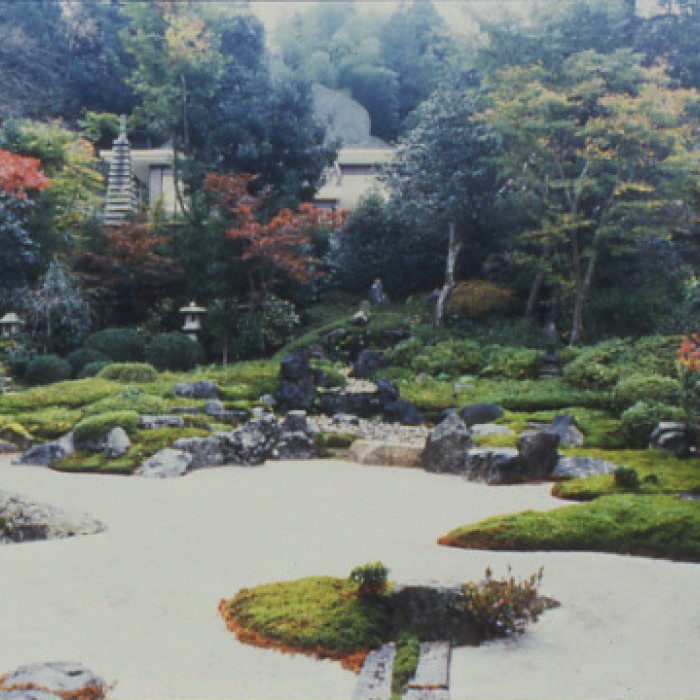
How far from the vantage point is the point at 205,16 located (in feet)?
84.5

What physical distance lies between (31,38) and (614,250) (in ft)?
80.1

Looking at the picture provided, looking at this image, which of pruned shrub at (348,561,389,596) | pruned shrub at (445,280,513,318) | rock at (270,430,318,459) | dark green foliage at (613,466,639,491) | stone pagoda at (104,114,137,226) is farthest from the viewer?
stone pagoda at (104,114,137,226)

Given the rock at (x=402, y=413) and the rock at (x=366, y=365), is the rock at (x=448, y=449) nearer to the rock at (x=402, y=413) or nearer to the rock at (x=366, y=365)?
the rock at (x=402, y=413)

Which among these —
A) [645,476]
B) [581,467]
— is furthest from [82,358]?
[645,476]

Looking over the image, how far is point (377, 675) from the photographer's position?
4078 mm

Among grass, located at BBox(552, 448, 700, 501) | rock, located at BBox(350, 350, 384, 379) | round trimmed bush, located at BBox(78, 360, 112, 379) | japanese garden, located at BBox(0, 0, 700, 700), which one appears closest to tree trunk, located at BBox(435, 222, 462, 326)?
japanese garden, located at BBox(0, 0, 700, 700)

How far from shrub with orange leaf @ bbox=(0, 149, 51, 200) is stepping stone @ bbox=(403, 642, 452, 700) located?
1539 cm

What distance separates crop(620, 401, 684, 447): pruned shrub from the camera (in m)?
11.1

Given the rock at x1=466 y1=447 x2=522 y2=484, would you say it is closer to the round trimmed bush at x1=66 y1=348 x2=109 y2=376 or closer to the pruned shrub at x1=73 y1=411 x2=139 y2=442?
the pruned shrub at x1=73 y1=411 x2=139 y2=442

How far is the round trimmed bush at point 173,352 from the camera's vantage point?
55.1 ft

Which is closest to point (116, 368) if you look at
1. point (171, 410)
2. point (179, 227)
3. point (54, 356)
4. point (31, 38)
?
point (54, 356)

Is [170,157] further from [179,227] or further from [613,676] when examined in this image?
[613,676]

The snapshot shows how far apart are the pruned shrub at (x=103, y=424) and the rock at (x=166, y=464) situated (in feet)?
3.24

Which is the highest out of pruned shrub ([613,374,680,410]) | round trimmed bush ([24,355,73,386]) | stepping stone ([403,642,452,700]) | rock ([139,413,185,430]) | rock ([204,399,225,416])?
stepping stone ([403,642,452,700])
